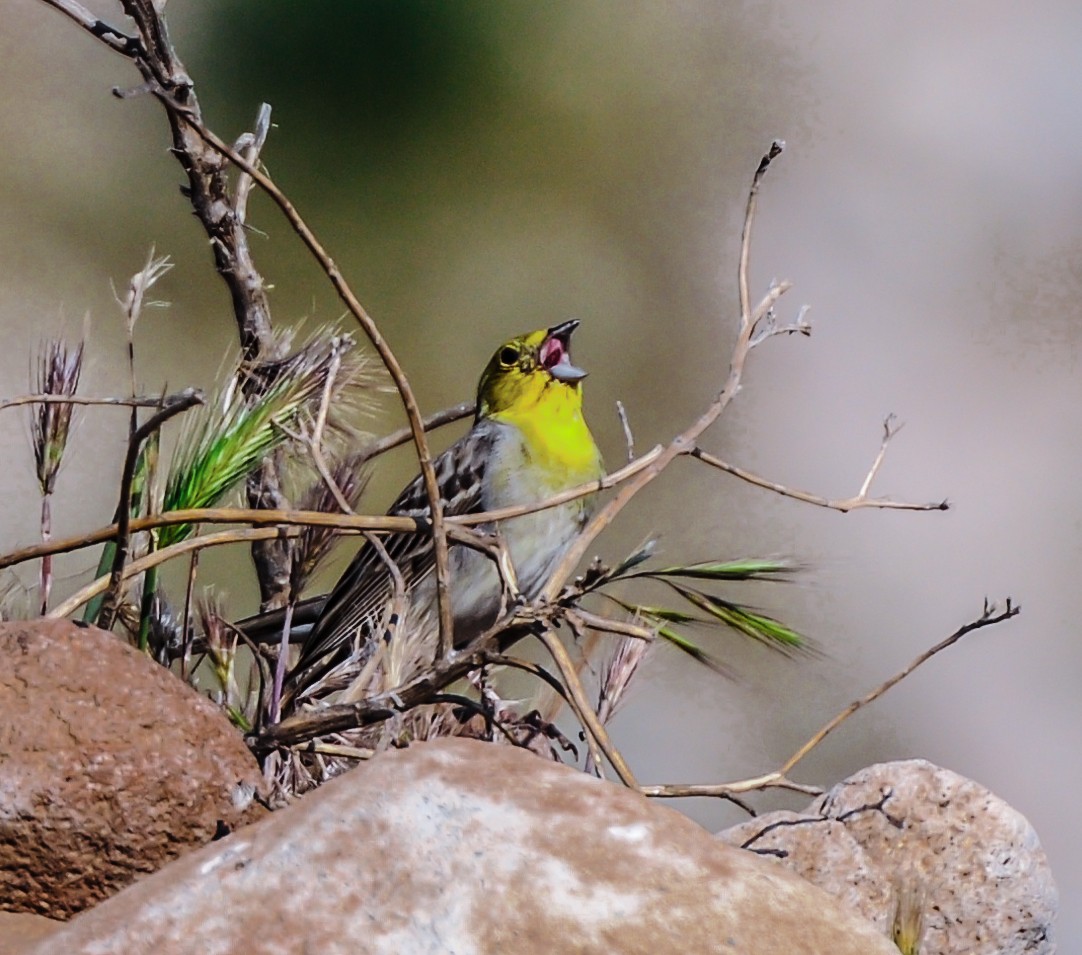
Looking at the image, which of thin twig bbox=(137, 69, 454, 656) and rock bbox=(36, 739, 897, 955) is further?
thin twig bbox=(137, 69, 454, 656)

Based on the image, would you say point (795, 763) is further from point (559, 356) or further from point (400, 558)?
point (559, 356)

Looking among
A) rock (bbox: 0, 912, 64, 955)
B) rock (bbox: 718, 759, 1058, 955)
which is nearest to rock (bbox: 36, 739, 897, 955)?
rock (bbox: 0, 912, 64, 955)

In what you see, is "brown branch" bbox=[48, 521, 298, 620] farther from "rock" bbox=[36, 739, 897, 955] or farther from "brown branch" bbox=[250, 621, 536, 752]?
"rock" bbox=[36, 739, 897, 955]

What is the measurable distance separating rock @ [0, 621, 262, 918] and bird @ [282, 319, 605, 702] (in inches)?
20.8

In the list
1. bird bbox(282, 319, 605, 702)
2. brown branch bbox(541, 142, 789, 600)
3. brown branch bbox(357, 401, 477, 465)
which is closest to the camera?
brown branch bbox(541, 142, 789, 600)

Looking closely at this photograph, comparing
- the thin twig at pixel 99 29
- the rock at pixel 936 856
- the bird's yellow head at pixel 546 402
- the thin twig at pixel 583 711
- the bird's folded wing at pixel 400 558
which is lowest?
the rock at pixel 936 856

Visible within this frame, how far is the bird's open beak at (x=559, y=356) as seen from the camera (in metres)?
1.31

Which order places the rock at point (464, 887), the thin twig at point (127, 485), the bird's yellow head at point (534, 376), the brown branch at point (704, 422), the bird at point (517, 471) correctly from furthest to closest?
the bird's yellow head at point (534, 376), the bird at point (517, 471), the brown branch at point (704, 422), the thin twig at point (127, 485), the rock at point (464, 887)

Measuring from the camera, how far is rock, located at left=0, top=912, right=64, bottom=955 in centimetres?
50

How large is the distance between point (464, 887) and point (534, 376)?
3.10ft

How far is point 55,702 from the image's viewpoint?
21.8 inches

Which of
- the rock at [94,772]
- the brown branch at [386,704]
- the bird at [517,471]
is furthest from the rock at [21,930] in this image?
the bird at [517,471]

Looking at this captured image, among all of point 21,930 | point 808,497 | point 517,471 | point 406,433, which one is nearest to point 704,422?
point 808,497

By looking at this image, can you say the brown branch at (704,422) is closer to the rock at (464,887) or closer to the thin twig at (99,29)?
the rock at (464,887)
